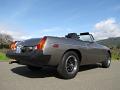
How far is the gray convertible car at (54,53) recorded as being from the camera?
609cm

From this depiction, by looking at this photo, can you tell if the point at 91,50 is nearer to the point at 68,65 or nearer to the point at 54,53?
the point at 68,65

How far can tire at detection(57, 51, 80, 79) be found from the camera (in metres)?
6.46

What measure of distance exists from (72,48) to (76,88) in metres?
1.66

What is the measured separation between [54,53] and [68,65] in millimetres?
842

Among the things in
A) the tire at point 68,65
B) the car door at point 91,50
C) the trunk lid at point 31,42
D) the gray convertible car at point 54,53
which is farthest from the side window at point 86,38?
the trunk lid at point 31,42

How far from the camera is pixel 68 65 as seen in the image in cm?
682

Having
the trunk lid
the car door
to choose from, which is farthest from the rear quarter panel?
the car door

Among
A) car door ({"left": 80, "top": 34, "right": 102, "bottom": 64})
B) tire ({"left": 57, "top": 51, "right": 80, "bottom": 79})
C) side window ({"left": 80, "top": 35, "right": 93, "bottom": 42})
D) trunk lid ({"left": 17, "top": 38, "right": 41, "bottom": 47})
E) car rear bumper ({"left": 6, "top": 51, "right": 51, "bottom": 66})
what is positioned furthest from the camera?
side window ({"left": 80, "top": 35, "right": 93, "bottom": 42})

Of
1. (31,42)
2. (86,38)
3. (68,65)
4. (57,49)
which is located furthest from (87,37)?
(31,42)

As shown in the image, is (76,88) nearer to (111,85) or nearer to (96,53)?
(111,85)

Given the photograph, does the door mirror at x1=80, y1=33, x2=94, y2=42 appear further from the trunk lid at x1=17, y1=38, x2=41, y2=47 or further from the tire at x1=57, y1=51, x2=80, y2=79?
the trunk lid at x1=17, y1=38, x2=41, y2=47

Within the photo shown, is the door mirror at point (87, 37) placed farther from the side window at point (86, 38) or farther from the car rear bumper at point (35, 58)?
the car rear bumper at point (35, 58)

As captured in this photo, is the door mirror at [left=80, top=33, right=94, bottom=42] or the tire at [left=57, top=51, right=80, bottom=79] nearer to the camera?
the tire at [left=57, top=51, right=80, bottom=79]

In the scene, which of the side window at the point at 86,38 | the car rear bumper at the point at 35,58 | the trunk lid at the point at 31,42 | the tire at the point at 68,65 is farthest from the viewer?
the side window at the point at 86,38
